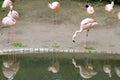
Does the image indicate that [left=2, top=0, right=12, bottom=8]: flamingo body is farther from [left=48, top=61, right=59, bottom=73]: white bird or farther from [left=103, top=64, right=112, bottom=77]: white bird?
[left=103, top=64, right=112, bottom=77]: white bird

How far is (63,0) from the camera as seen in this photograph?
15.9 m

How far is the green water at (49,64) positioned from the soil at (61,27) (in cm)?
64

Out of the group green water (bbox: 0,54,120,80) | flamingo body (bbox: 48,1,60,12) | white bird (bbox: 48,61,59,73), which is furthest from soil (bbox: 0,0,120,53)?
white bird (bbox: 48,61,59,73)

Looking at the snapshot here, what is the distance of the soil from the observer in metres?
11.8

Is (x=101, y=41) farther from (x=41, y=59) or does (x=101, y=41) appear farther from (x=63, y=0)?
(x=63, y=0)

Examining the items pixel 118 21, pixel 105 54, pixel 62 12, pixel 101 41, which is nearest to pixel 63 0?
pixel 62 12

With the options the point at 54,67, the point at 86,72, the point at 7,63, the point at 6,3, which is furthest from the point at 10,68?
the point at 6,3

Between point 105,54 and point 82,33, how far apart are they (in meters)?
1.76

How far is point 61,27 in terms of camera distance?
1330 cm

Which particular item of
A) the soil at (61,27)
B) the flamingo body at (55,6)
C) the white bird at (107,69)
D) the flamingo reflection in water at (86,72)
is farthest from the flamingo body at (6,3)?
the white bird at (107,69)

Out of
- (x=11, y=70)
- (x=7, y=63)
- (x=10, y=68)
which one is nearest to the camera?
(x=11, y=70)

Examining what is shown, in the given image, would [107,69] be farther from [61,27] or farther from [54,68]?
[61,27]

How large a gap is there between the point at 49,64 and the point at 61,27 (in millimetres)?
2995

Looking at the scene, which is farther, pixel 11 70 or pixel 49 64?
pixel 49 64
